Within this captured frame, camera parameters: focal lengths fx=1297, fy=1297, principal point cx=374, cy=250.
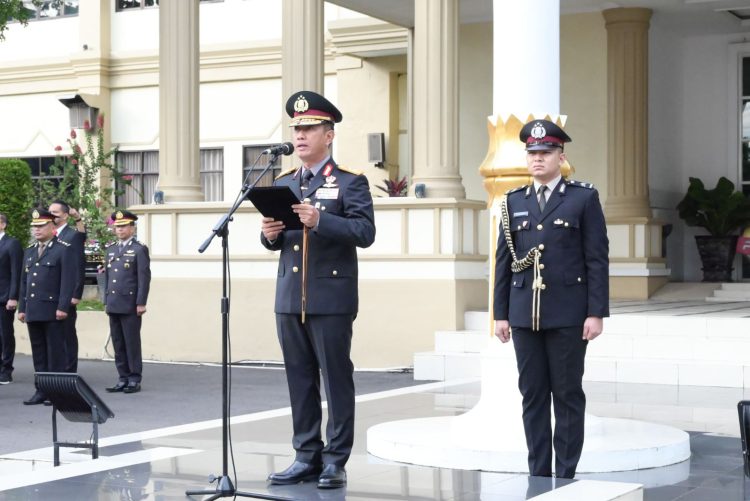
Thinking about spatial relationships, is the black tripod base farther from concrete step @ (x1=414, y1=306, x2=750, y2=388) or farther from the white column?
concrete step @ (x1=414, y1=306, x2=750, y2=388)

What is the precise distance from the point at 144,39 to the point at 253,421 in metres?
16.4

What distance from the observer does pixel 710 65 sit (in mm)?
19047

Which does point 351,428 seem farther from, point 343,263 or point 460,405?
point 460,405

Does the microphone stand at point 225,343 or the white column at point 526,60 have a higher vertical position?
the white column at point 526,60

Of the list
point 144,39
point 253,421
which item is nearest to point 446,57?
point 253,421

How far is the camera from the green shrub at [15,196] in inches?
749

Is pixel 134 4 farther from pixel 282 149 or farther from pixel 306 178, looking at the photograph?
pixel 282 149

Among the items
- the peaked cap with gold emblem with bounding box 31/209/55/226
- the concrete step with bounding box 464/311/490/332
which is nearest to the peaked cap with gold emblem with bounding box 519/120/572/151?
the peaked cap with gold emblem with bounding box 31/209/55/226

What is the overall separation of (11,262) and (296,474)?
8.54 meters

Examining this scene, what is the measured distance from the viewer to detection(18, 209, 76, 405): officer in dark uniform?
12.6m

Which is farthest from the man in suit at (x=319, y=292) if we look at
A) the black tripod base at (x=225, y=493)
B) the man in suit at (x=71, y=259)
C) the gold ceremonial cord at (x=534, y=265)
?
the man in suit at (x=71, y=259)

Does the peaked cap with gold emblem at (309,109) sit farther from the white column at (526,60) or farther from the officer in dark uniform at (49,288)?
the officer in dark uniform at (49,288)

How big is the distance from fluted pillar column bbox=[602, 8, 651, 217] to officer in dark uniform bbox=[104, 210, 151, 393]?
7.35 meters

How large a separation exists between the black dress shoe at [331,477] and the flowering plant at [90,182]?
1482 centimetres
